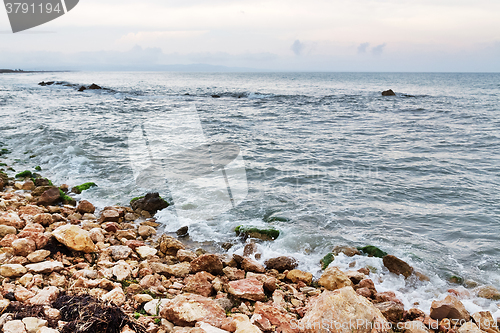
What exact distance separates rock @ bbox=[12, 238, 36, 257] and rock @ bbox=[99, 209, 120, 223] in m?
2.06

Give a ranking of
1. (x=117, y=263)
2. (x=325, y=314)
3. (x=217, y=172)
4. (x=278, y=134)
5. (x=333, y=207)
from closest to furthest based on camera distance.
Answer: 1. (x=325, y=314)
2. (x=117, y=263)
3. (x=333, y=207)
4. (x=217, y=172)
5. (x=278, y=134)

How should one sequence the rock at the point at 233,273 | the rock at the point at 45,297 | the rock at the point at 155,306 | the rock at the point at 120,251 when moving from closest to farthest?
the rock at the point at 45,297 < the rock at the point at 155,306 < the rock at the point at 233,273 < the rock at the point at 120,251

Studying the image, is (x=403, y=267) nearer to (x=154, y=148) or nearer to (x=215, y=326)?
(x=215, y=326)

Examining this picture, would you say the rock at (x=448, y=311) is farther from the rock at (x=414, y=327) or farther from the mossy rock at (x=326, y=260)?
the mossy rock at (x=326, y=260)

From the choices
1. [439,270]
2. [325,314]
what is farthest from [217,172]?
[325,314]

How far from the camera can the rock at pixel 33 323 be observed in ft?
8.32

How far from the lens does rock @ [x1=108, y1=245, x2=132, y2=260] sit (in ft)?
14.9

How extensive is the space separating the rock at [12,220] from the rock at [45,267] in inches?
62.0

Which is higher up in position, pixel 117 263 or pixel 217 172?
pixel 117 263

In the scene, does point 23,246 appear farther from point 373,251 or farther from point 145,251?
point 373,251

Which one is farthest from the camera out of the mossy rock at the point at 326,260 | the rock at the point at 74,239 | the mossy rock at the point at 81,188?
the mossy rock at the point at 81,188

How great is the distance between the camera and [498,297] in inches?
167

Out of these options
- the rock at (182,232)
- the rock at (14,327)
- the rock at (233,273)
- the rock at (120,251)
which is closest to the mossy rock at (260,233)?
the rock at (182,232)

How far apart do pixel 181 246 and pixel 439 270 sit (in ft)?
14.0
